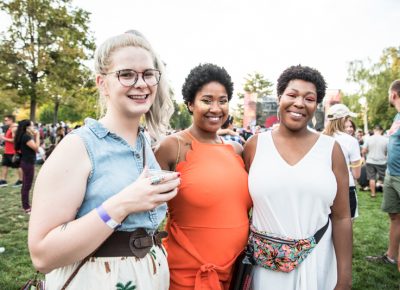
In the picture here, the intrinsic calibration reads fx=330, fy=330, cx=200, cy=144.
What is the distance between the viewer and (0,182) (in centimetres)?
1060

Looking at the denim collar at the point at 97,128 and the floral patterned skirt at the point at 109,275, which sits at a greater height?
the denim collar at the point at 97,128

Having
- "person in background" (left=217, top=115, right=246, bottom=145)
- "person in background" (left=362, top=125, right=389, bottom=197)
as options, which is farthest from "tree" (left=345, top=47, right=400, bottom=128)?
"person in background" (left=217, top=115, right=246, bottom=145)

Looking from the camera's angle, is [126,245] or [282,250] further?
[282,250]

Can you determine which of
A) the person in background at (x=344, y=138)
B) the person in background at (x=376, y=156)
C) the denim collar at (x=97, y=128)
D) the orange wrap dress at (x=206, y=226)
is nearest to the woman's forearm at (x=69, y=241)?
the denim collar at (x=97, y=128)

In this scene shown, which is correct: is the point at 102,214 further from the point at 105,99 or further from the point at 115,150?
the point at 105,99

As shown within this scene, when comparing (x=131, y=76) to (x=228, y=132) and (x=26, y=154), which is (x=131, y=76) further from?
(x=26, y=154)

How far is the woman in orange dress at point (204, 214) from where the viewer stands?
2287 millimetres

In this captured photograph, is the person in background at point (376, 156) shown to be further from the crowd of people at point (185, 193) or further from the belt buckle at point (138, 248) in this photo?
the belt buckle at point (138, 248)

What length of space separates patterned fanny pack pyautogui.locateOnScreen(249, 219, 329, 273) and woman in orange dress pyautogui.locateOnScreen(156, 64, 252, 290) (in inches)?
6.4

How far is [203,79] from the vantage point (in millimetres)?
2670

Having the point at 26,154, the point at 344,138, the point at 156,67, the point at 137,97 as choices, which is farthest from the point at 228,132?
the point at 26,154

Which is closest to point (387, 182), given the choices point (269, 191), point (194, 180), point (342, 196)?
point (342, 196)

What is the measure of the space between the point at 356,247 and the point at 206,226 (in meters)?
4.82

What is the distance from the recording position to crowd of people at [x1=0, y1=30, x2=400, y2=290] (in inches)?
53.0
